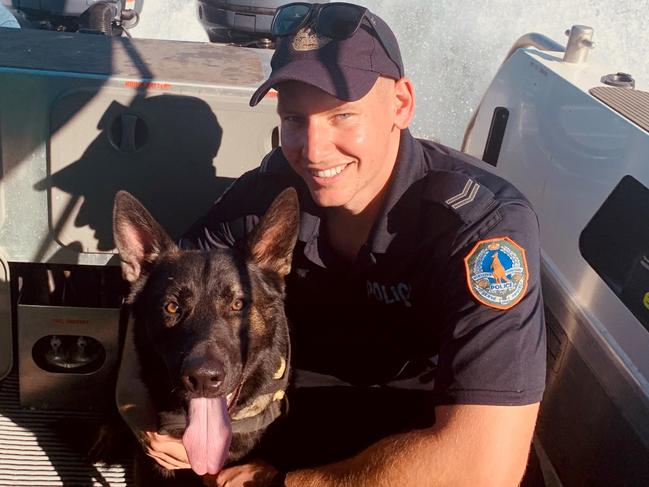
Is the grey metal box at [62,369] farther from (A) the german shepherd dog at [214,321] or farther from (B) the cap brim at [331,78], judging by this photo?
(B) the cap brim at [331,78]

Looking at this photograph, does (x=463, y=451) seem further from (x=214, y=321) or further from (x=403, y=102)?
(x=403, y=102)

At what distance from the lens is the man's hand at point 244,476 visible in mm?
1814

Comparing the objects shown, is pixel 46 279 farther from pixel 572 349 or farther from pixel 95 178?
pixel 572 349

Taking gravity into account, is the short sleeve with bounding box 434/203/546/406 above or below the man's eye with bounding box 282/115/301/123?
below

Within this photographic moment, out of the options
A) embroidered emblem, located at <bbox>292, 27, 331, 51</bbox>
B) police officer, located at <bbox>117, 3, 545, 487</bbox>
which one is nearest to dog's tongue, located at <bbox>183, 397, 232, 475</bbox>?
police officer, located at <bbox>117, 3, 545, 487</bbox>

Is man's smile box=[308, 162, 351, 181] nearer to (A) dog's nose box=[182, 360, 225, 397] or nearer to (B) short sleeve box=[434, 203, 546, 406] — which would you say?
(B) short sleeve box=[434, 203, 546, 406]

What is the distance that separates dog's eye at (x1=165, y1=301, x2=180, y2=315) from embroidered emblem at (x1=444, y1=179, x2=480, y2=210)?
0.78m

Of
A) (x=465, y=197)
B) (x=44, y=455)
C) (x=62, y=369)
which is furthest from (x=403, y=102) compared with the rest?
(x=44, y=455)

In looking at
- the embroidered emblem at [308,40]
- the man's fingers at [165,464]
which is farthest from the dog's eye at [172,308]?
the embroidered emblem at [308,40]

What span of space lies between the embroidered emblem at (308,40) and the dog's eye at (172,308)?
76cm

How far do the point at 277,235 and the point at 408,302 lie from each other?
41 centimetres

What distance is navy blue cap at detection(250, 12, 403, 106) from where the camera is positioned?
1748mm

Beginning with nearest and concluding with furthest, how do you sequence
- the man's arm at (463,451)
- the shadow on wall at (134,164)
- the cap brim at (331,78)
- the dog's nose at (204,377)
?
the man's arm at (463,451)
the dog's nose at (204,377)
the cap brim at (331,78)
the shadow on wall at (134,164)

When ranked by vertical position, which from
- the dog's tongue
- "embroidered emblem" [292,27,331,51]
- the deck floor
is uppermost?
"embroidered emblem" [292,27,331,51]
